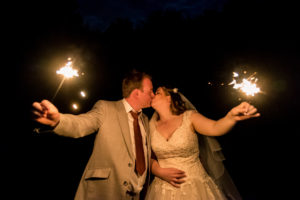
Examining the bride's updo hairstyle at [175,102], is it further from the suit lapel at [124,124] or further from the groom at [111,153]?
the suit lapel at [124,124]

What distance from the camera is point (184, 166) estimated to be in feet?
8.71

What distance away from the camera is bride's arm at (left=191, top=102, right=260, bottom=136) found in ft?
5.83

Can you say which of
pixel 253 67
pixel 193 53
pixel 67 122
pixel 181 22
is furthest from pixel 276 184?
pixel 67 122

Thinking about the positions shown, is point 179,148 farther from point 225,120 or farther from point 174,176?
point 225,120

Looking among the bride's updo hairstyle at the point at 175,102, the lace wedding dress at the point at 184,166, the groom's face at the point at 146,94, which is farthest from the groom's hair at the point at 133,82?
the lace wedding dress at the point at 184,166

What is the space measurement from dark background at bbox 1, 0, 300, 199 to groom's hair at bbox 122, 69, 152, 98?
404mm

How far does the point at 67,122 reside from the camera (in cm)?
182

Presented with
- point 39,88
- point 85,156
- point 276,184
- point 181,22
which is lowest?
point 276,184

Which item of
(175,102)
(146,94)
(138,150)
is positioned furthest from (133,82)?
(138,150)

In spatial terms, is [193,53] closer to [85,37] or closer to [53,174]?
[85,37]

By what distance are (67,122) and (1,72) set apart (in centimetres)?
327

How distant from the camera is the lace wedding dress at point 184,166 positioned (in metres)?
2.42

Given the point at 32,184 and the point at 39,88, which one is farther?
the point at 32,184

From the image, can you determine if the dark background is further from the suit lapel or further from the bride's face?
the suit lapel
